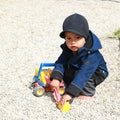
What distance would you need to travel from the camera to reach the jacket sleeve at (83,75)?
3.63 m

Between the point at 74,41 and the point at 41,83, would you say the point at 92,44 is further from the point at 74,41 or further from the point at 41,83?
the point at 41,83

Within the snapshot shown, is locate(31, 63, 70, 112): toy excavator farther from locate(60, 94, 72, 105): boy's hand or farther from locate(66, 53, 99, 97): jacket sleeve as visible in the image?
locate(66, 53, 99, 97): jacket sleeve

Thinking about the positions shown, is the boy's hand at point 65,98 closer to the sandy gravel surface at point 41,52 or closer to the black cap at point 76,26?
the sandy gravel surface at point 41,52

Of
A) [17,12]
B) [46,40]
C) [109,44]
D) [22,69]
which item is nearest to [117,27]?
[109,44]

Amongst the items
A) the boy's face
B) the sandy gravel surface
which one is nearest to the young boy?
the boy's face

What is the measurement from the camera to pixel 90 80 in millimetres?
3842

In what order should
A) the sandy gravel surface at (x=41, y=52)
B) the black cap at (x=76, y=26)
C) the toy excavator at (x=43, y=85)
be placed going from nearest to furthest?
the black cap at (x=76, y=26)
the sandy gravel surface at (x=41, y=52)
the toy excavator at (x=43, y=85)

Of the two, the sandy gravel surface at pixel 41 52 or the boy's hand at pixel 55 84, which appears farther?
the boy's hand at pixel 55 84

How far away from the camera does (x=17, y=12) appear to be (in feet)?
23.0

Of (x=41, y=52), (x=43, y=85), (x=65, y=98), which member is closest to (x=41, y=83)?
(x=43, y=85)

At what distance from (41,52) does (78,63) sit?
4.68 ft

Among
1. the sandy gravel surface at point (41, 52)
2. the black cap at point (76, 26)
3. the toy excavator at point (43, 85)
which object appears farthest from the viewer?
the toy excavator at point (43, 85)

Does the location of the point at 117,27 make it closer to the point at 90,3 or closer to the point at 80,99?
the point at 90,3

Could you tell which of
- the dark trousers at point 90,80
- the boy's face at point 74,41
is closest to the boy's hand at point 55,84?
the dark trousers at point 90,80
